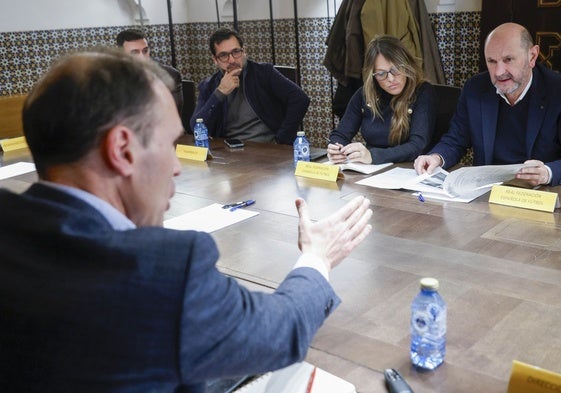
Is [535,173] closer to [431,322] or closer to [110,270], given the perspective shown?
[431,322]

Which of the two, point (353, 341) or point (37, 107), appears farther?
point (353, 341)

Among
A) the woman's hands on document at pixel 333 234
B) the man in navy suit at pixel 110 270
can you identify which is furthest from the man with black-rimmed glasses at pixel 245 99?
the man in navy suit at pixel 110 270

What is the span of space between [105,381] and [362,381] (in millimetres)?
514

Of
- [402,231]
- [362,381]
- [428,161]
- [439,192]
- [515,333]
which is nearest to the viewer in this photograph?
[362,381]

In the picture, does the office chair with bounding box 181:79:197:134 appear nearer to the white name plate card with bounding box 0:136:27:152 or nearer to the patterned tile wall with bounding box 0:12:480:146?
the white name plate card with bounding box 0:136:27:152

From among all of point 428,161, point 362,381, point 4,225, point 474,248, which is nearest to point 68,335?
point 4,225

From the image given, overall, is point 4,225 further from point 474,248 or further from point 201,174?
point 201,174

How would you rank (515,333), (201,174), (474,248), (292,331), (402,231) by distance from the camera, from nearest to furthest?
(292,331), (515,333), (474,248), (402,231), (201,174)

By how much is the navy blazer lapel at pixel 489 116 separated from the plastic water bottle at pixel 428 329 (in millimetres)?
1763

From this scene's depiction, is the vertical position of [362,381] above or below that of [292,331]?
below

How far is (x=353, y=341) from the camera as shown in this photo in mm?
1318

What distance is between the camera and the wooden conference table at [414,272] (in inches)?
48.1

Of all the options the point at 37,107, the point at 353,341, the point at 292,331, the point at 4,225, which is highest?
the point at 37,107

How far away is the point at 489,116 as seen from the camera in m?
2.80
